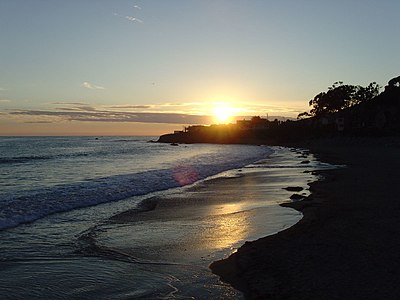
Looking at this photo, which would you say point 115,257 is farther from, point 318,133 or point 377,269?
point 318,133

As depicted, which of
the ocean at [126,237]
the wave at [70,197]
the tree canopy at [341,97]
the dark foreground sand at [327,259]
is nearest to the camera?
the dark foreground sand at [327,259]

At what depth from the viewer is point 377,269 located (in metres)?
7.14

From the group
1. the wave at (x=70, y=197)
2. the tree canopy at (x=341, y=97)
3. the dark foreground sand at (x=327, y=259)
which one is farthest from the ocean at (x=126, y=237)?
the tree canopy at (x=341, y=97)

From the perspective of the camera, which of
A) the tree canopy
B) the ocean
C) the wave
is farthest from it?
the tree canopy

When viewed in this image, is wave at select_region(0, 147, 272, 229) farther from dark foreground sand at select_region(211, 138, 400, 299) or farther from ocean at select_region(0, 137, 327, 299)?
dark foreground sand at select_region(211, 138, 400, 299)

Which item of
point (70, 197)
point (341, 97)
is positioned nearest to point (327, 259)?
point (70, 197)

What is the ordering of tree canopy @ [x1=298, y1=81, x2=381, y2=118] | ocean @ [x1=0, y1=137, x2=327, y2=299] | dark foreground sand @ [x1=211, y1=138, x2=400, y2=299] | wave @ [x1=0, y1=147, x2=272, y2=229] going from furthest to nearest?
tree canopy @ [x1=298, y1=81, x2=381, y2=118] < wave @ [x1=0, y1=147, x2=272, y2=229] < ocean @ [x1=0, y1=137, x2=327, y2=299] < dark foreground sand @ [x1=211, y1=138, x2=400, y2=299]

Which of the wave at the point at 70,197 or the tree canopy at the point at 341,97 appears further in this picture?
the tree canopy at the point at 341,97

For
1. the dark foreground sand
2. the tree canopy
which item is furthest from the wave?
the tree canopy

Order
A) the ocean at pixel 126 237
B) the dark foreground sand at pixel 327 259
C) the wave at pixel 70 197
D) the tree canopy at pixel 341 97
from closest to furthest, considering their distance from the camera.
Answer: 1. the dark foreground sand at pixel 327 259
2. the ocean at pixel 126 237
3. the wave at pixel 70 197
4. the tree canopy at pixel 341 97

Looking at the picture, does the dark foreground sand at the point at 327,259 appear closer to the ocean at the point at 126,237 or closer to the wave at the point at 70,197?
the ocean at the point at 126,237

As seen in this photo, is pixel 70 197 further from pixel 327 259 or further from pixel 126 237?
pixel 327 259

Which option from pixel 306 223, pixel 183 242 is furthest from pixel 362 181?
pixel 183 242

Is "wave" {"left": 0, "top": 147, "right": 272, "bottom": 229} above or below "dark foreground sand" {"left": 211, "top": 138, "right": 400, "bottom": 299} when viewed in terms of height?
below
